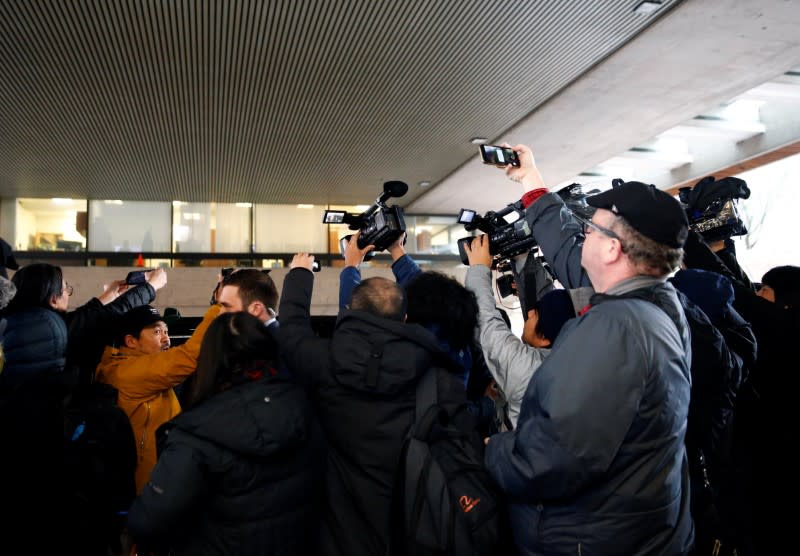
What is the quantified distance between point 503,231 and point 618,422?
4.81ft

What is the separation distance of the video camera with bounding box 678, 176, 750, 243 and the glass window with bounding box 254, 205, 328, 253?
309 inches

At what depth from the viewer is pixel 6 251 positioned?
2672mm

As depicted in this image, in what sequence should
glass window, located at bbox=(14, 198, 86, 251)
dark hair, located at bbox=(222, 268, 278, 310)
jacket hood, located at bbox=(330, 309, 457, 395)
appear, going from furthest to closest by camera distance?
glass window, located at bbox=(14, 198, 86, 251) < dark hair, located at bbox=(222, 268, 278, 310) < jacket hood, located at bbox=(330, 309, 457, 395)

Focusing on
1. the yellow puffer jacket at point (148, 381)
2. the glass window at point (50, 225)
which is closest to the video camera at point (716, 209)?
the yellow puffer jacket at point (148, 381)

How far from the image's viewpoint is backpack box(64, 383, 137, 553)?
2.11m

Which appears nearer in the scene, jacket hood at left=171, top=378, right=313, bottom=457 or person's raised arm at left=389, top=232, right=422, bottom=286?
jacket hood at left=171, top=378, right=313, bottom=457

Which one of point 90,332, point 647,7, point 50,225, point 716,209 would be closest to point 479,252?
point 716,209

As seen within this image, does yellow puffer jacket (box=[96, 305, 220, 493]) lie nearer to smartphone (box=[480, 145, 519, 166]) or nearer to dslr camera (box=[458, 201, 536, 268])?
dslr camera (box=[458, 201, 536, 268])

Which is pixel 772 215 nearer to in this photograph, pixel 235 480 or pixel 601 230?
pixel 601 230

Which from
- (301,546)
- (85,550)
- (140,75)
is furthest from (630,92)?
(85,550)

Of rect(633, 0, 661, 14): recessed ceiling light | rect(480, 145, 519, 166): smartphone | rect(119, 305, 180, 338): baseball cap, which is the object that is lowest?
rect(119, 305, 180, 338): baseball cap

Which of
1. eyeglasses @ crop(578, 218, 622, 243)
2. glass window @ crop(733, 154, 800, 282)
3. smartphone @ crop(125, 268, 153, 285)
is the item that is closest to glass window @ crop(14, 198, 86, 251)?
smartphone @ crop(125, 268, 153, 285)

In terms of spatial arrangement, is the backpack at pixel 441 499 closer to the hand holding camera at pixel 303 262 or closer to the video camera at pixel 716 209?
the hand holding camera at pixel 303 262

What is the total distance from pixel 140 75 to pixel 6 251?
2.76 m
